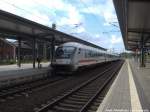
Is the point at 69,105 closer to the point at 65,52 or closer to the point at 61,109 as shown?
the point at 61,109

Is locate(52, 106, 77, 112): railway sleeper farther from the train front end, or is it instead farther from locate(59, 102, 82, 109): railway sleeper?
the train front end

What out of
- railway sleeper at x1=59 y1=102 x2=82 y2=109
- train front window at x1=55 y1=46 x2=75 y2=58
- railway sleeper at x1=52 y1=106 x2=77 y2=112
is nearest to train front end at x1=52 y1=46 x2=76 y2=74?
train front window at x1=55 y1=46 x2=75 y2=58

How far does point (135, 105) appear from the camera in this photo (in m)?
11.5

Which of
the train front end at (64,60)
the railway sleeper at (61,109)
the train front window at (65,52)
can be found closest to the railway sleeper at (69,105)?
the railway sleeper at (61,109)

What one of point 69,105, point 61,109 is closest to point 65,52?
point 69,105

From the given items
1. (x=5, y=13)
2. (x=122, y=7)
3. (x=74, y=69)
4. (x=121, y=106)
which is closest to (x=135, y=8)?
(x=122, y=7)

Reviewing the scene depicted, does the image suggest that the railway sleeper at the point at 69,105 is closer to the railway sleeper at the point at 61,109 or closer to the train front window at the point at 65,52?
the railway sleeper at the point at 61,109

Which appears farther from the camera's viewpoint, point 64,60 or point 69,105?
point 64,60

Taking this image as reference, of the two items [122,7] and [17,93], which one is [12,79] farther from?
[122,7]

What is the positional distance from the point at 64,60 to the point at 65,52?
0.85 metres

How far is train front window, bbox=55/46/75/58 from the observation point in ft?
91.0

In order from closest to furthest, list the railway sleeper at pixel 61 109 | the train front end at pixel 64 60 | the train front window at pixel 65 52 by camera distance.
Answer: the railway sleeper at pixel 61 109, the train front end at pixel 64 60, the train front window at pixel 65 52

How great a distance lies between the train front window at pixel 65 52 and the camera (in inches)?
1092

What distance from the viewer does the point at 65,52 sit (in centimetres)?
2805
